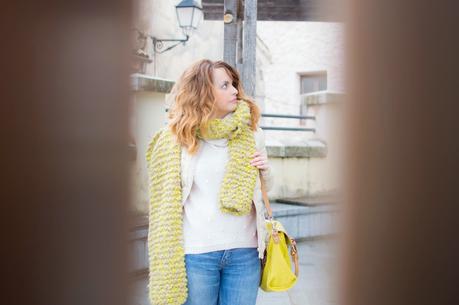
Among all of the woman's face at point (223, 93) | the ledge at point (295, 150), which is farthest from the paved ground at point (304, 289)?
the ledge at point (295, 150)

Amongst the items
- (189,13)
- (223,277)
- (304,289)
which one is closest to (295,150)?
(189,13)

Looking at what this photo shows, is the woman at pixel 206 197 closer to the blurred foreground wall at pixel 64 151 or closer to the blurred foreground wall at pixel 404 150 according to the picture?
the blurred foreground wall at pixel 64 151

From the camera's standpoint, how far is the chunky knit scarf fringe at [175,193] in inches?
64.4

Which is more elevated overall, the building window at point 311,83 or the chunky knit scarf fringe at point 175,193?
the building window at point 311,83

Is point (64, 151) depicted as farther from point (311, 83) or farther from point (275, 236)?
point (311, 83)

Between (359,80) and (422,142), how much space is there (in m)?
0.12

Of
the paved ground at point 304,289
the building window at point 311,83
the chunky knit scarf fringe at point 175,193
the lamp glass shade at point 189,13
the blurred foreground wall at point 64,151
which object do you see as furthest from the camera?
the building window at point 311,83

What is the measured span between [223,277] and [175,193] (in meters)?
0.30

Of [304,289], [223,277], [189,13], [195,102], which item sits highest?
[189,13]

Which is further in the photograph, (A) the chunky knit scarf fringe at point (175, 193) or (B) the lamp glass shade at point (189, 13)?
(B) the lamp glass shade at point (189, 13)

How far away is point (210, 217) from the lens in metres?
1.70

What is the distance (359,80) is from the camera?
0.75 m

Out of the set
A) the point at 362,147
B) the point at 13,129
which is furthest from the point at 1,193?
the point at 362,147

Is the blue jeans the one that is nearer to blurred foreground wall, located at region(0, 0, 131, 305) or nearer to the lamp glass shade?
blurred foreground wall, located at region(0, 0, 131, 305)
